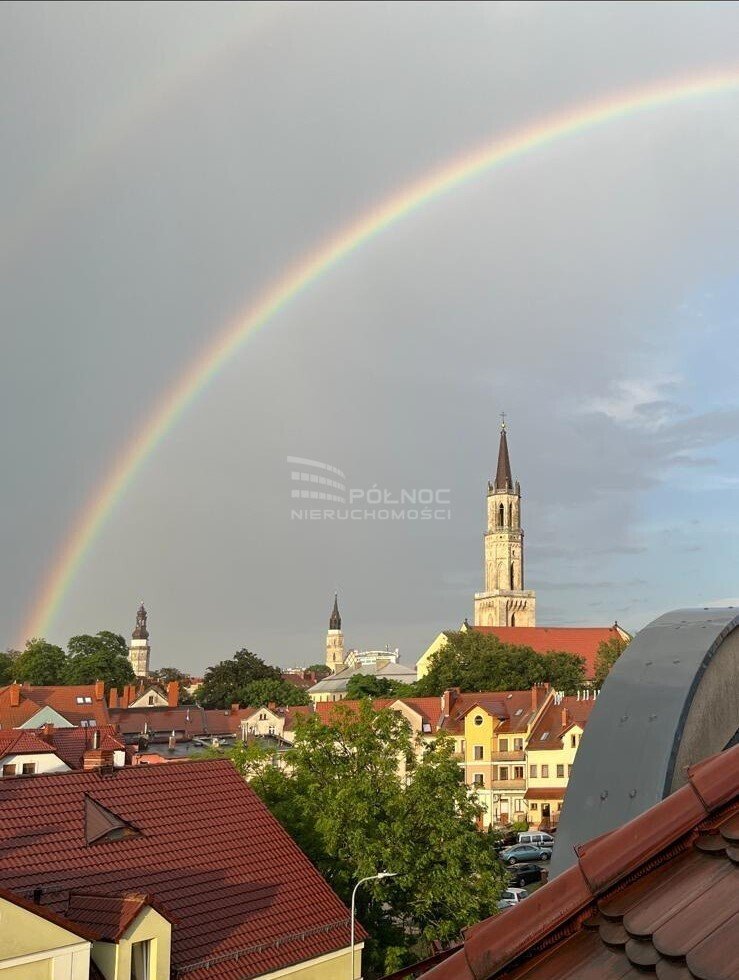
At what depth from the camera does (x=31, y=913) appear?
43.3 feet

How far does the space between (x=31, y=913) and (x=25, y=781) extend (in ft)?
16.9

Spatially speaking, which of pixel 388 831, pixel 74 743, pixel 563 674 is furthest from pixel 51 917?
pixel 563 674

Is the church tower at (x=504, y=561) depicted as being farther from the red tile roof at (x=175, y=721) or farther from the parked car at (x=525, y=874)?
the parked car at (x=525, y=874)

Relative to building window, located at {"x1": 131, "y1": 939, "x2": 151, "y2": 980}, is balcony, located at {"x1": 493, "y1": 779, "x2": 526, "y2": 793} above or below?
below

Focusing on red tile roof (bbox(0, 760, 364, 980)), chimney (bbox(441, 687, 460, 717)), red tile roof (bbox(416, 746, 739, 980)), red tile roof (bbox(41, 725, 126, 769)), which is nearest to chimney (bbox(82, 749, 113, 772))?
red tile roof (bbox(0, 760, 364, 980))

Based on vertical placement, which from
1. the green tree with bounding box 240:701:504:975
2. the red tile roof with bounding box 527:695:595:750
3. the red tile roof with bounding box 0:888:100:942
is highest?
the red tile roof with bounding box 0:888:100:942

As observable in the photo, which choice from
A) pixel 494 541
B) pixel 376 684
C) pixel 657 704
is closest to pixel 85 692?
pixel 376 684

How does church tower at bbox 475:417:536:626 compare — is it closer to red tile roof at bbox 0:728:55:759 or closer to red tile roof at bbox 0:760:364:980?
red tile roof at bbox 0:728:55:759

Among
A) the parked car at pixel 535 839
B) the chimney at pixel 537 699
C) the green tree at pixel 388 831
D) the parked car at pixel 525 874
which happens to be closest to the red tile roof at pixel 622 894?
the green tree at pixel 388 831

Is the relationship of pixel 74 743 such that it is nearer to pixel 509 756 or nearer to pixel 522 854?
pixel 522 854

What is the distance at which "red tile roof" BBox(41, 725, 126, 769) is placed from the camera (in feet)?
158

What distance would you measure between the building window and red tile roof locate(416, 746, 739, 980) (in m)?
13.2

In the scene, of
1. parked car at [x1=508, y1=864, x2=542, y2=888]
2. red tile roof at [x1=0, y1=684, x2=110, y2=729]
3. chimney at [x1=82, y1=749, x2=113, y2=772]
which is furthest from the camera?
red tile roof at [x1=0, y1=684, x2=110, y2=729]

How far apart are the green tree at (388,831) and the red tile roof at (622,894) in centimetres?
1978
